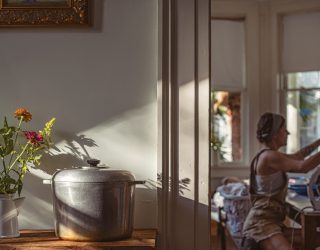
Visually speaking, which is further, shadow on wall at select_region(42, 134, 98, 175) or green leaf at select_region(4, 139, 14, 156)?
shadow on wall at select_region(42, 134, 98, 175)

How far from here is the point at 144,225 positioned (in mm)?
1950

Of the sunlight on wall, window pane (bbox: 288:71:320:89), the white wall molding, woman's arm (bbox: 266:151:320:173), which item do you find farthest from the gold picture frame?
window pane (bbox: 288:71:320:89)

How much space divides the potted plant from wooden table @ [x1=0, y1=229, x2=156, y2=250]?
2.8 inches

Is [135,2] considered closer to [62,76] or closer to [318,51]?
[62,76]

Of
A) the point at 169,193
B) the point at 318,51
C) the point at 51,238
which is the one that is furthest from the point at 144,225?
the point at 318,51

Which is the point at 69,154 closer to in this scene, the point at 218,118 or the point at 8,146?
the point at 8,146

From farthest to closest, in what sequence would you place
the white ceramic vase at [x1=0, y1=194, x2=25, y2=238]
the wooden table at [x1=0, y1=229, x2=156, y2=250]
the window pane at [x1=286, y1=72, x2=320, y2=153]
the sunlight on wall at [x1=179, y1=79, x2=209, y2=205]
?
the window pane at [x1=286, y1=72, x2=320, y2=153]
the sunlight on wall at [x1=179, y1=79, x2=209, y2=205]
the white ceramic vase at [x1=0, y1=194, x2=25, y2=238]
the wooden table at [x1=0, y1=229, x2=156, y2=250]

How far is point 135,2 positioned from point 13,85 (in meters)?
0.52

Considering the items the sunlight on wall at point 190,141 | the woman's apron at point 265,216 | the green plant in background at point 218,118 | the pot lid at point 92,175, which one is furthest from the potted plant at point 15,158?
the green plant in background at point 218,118

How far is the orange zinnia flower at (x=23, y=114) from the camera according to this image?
1823mm

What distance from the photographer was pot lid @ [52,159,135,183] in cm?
171

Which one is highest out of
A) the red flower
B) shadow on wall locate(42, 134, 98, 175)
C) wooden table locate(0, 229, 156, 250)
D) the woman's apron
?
the red flower

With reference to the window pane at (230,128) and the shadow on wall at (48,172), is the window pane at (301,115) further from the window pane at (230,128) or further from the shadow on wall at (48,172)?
the shadow on wall at (48,172)

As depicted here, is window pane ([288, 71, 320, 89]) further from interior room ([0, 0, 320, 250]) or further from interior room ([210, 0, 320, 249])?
interior room ([0, 0, 320, 250])
